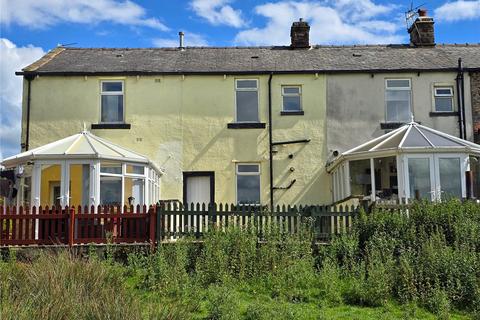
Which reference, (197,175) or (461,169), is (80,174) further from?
(461,169)

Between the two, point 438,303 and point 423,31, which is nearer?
point 438,303

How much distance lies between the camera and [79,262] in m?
10.1

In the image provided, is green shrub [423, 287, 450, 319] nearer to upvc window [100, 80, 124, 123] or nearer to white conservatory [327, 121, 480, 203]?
white conservatory [327, 121, 480, 203]

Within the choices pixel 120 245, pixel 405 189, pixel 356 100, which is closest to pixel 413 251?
pixel 405 189

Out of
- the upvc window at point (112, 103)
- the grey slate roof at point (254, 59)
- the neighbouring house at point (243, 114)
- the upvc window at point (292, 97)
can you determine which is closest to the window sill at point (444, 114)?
the neighbouring house at point (243, 114)

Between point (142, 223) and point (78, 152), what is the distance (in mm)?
4347

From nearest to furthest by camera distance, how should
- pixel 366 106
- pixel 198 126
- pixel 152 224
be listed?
pixel 152 224 < pixel 198 126 < pixel 366 106

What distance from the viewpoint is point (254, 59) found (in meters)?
21.8

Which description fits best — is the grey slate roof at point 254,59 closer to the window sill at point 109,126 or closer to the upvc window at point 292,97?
the upvc window at point 292,97

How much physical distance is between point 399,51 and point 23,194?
15400 millimetres

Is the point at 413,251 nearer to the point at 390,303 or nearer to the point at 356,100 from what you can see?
the point at 390,303

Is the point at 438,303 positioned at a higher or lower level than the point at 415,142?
lower

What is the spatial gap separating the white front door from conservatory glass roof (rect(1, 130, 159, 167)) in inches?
328

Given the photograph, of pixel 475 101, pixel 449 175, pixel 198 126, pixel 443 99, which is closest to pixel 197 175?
pixel 198 126
